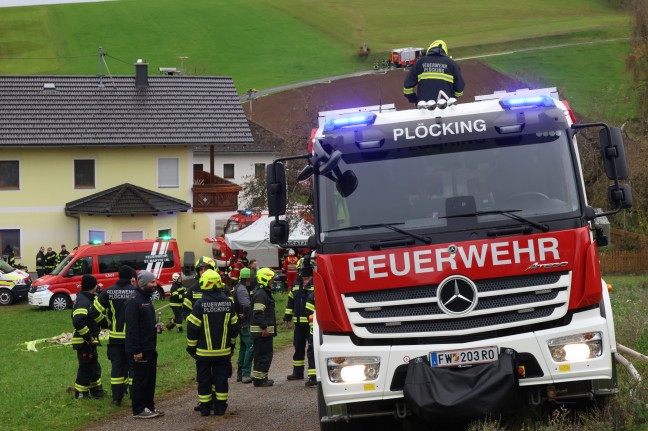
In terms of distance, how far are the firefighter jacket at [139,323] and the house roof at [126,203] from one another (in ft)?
95.1

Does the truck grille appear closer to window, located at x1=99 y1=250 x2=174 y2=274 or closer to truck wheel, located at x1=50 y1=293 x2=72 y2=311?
window, located at x1=99 y1=250 x2=174 y2=274

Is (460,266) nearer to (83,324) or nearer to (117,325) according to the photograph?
A: (117,325)

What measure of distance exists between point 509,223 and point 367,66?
77002 mm

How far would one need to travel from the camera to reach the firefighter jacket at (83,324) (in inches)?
547

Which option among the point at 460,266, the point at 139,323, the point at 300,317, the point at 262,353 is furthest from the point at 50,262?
the point at 460,266

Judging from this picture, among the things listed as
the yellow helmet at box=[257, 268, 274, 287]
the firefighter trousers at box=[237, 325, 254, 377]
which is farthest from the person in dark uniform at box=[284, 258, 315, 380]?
the firefighter trousers at box=[237, 325, 254, 377]

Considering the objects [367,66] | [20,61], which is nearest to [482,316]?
[367,66]

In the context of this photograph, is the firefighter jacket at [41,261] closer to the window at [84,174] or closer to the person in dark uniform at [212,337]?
the window at [84,174]

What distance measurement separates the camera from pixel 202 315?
496 inches

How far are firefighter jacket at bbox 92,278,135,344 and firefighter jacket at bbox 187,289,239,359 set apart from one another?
4.09ft

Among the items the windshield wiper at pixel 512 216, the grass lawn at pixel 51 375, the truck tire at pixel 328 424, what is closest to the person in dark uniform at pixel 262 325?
the grass lawn at pixel 51 375

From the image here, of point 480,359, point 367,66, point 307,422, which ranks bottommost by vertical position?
point 307,422

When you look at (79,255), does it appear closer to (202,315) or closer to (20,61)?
(202,315)

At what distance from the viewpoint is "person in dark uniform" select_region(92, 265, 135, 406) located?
13547 millimetres
